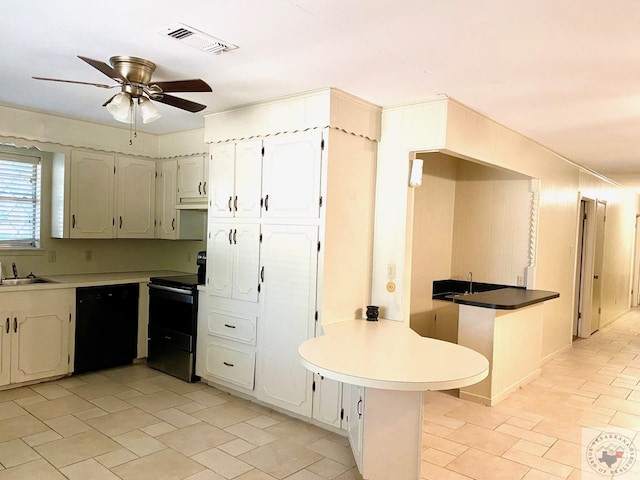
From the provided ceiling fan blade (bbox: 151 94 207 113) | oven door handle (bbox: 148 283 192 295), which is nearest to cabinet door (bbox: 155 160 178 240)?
oven door handle (bbox: 148 283 192 295)

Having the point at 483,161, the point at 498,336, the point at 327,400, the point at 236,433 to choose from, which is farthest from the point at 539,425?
the point at 236,433

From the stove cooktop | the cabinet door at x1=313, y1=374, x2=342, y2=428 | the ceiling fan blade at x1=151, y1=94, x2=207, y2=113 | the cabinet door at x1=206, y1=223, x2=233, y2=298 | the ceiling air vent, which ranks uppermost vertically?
the ceiling air vent

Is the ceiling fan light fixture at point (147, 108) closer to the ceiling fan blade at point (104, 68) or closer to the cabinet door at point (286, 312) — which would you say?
the ceiling fan blade at point (104, 68)

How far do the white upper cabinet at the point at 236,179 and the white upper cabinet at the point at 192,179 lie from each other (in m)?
0.60

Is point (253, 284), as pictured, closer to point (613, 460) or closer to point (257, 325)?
point (257, 325)

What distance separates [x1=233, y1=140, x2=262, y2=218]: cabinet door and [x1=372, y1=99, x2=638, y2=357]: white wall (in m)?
0.94

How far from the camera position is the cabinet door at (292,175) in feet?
10.8

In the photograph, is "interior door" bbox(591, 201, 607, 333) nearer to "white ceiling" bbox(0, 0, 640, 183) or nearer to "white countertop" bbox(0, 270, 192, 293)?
"white ceiling" bbox(0, 0, 640, 183)

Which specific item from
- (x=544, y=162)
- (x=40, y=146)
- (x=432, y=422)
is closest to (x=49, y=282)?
(x=40, y=146)

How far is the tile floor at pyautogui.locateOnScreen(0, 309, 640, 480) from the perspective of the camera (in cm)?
277

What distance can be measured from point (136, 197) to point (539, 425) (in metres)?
4.29

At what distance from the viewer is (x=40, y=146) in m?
4.26

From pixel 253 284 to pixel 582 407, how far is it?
294 cm

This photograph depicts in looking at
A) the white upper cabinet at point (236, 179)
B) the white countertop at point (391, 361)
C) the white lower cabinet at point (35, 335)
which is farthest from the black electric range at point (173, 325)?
the white countertop at point (391, 361)
